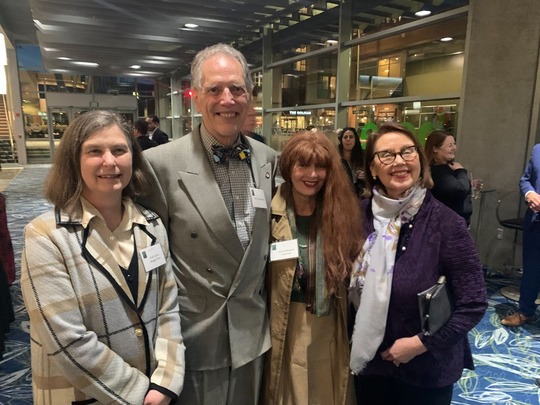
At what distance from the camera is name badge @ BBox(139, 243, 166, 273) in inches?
49.3

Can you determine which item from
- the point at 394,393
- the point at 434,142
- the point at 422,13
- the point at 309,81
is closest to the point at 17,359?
the point at 394,393

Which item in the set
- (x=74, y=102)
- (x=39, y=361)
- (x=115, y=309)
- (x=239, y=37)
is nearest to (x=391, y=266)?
(x=115, y=309)

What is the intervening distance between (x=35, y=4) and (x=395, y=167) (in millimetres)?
7177

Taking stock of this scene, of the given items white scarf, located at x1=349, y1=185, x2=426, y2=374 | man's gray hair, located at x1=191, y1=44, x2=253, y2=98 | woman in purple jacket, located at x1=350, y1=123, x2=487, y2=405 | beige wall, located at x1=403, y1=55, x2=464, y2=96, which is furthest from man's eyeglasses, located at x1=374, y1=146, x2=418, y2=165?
beige wall, located at x1=403, y1=55, x2=464, y2=96

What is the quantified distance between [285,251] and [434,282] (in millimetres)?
551

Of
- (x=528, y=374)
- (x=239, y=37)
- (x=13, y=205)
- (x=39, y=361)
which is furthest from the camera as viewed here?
(x=239, y=37)

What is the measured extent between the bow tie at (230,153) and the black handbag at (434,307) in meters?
0.83

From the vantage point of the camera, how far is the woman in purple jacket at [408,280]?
Result: 1327mm

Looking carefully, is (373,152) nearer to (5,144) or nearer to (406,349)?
(406,349)

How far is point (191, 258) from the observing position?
1433 mm

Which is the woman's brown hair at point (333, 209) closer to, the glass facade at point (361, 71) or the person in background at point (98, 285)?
the person in background at point (98, 285)

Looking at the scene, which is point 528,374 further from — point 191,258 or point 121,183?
point 121,183

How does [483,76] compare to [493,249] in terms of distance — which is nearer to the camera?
[483,76]

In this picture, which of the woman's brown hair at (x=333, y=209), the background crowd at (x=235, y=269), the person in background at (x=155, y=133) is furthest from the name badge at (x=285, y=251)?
the person in background at (x=155, y=133)
